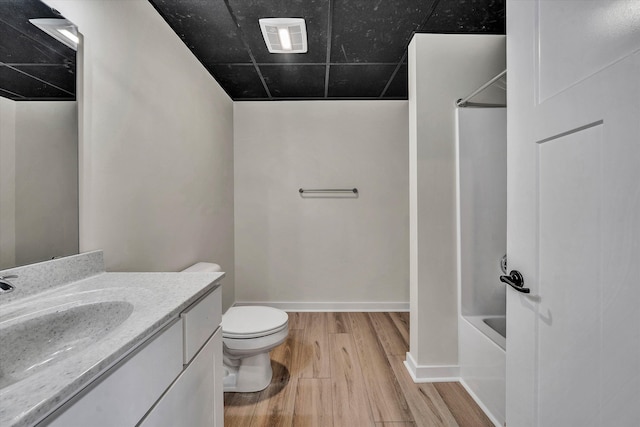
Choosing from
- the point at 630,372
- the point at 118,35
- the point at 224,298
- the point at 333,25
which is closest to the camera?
the point at 630,372

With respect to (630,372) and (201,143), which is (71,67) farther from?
(630,372)

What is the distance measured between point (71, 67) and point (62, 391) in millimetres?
1151

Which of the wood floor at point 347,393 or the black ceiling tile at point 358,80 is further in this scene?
the black ceiling tile at point 358,80

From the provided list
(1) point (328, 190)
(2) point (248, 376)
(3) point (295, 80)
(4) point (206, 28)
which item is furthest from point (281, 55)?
(2) point (248, 376)

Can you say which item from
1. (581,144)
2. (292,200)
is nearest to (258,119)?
(292,200)

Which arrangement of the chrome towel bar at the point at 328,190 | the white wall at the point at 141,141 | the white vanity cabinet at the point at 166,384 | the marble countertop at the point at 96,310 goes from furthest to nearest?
the chrome towel bar at the point at 328,190
the white wall at the point at 141,141
the white vanity cabinet at the point at 166,384
the marble countertop at the point at 96,310

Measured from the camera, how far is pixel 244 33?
5.85 feet

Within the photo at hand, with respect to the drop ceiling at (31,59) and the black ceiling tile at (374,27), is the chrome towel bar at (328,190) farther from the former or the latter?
the drop ceiling at (31,59)

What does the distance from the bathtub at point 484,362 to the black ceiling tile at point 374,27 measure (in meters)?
1.85

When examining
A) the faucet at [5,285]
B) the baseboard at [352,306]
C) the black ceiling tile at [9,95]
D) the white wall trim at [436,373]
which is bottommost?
the white wall trim at [436,373]

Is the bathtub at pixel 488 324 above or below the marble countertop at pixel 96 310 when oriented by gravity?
below

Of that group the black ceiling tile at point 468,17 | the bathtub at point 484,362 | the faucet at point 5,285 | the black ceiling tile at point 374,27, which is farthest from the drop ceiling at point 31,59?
the bathtub at point 484,362

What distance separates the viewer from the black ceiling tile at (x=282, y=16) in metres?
1.54

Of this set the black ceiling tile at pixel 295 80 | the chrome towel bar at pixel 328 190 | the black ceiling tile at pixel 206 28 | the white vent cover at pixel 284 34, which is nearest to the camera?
the black ceiling tile at pixel 206 28
